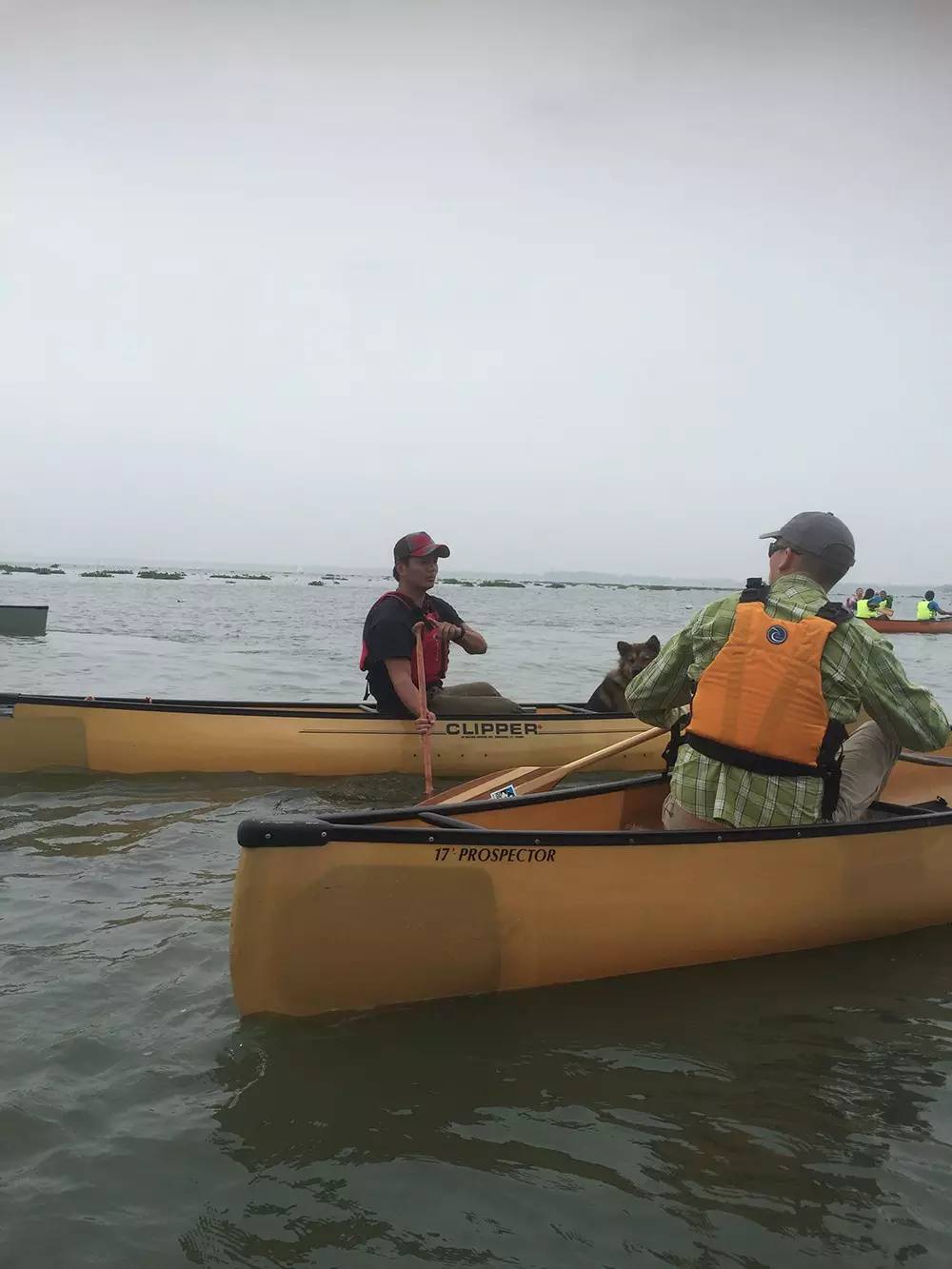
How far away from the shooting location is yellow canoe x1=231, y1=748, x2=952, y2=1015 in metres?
3.74

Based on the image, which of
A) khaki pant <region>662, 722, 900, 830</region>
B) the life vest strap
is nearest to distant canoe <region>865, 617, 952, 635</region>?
khaki pant <region>662, 722, 900, 830</region>

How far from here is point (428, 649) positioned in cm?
825

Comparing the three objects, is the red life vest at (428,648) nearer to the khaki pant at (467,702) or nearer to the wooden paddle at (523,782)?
the khaki pant at (467,702)

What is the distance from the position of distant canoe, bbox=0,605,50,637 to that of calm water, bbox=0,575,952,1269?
17408mm

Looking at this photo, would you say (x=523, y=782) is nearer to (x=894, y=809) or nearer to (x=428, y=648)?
(x=894, y=809)

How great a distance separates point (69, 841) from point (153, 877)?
100cm

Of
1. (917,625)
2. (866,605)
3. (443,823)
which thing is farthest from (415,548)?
(917,625)

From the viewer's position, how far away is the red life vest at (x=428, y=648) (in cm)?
802

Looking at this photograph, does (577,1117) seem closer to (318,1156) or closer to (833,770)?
(318,1156)

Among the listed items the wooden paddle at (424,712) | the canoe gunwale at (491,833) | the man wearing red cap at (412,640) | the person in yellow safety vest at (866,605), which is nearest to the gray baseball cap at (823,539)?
the canoe gunwale at (491,833)

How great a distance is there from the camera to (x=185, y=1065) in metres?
3.50

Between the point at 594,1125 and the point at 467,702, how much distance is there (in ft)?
18.1

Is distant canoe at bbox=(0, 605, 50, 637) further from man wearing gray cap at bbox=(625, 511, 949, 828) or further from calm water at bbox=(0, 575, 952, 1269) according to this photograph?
man wearing gray cap at bbox=(625, 511, 949, 828)

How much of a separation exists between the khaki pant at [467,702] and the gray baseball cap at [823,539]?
15.0 feet
